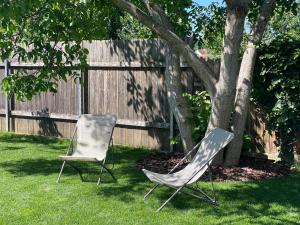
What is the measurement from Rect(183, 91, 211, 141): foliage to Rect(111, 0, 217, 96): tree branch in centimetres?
77

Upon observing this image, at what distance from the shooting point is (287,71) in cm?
765

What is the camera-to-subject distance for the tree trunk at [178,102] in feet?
26.7

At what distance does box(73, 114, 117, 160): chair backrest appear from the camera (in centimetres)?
764

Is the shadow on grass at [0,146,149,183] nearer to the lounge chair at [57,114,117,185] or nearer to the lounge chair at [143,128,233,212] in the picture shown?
the lounge chair at [57,114,117,185]

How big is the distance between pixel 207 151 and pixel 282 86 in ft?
6.48

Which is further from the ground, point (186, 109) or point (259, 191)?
point (186, 109)

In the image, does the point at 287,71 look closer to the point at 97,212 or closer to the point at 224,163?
the point at 224,163

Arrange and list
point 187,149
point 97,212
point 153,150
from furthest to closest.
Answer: point 153,150, point 187,149, point 97,212

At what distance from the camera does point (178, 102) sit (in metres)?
8.16

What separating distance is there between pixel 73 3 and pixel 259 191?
4.13 meters

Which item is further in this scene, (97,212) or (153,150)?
(153,150)

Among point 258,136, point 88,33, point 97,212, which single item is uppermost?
point 88,33

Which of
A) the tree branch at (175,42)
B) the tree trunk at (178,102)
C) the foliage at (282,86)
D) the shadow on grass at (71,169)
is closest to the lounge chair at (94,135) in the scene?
the shadow on grass at (71,169)

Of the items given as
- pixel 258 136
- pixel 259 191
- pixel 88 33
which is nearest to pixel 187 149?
pixel 258 136
